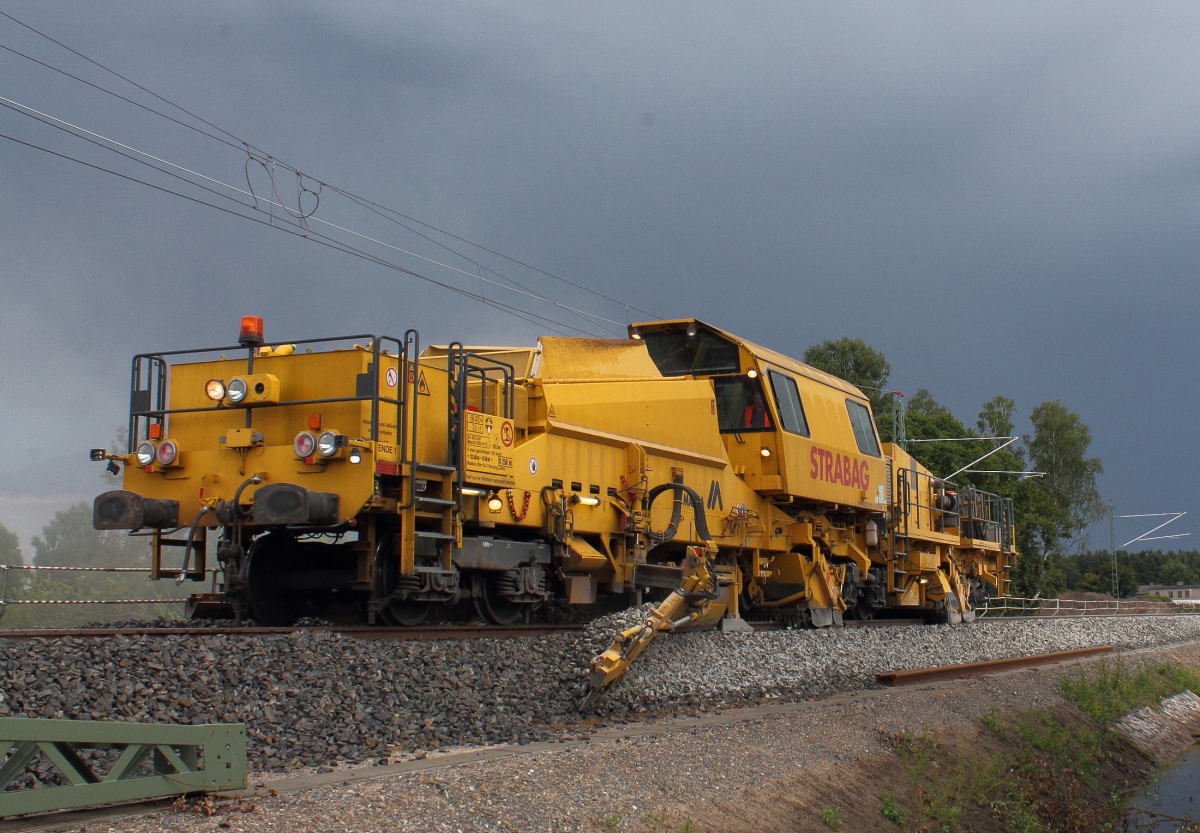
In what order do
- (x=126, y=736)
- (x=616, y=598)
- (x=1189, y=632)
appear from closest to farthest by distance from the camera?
(x=126, y=736)
(x=616, y=598)
(x=1189, y=632)

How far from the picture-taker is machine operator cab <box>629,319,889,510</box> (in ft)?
45.0

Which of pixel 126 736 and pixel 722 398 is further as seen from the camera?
pixel 722 398

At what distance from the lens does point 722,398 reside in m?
14.1

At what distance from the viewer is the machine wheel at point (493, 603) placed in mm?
10241

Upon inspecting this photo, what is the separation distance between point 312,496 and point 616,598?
5.41 m

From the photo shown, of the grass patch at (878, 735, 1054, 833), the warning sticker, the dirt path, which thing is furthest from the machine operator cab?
the grass patch at (878, 735, 1054, 833)

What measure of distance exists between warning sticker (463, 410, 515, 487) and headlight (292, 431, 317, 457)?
128 centimetres

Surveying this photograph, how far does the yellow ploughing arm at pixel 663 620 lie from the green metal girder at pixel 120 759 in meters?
3.59

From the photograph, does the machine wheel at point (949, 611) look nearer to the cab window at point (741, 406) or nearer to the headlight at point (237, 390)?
the cab window at point (741, 406)

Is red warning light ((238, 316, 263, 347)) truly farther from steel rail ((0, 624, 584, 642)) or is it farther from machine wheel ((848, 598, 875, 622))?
machine wheel ((848, 598, 875, 622))

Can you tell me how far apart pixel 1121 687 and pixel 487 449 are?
1034 cm

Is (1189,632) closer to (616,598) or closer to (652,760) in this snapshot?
(616,598)

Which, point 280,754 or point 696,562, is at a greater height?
point 696,562

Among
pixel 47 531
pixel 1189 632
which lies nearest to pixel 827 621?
pixel 1189 632
